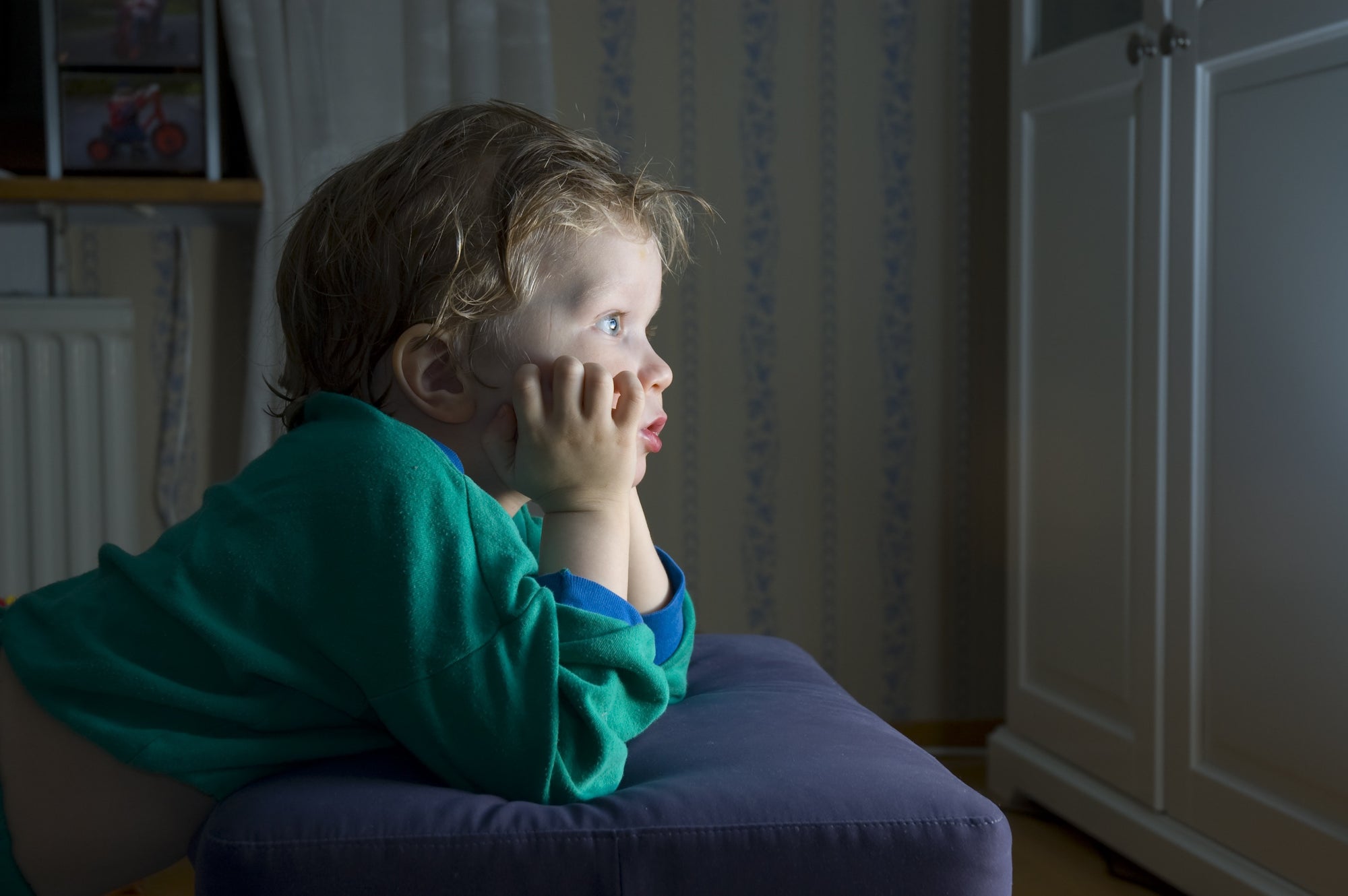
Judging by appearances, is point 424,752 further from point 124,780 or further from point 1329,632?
point 1329,632

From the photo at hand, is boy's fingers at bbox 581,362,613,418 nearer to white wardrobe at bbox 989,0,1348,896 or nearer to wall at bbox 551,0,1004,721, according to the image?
white wardrobe at bbox 989,0,1348,896

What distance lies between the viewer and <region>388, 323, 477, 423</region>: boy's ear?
2.63 ft

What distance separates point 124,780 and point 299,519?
0.66 feet

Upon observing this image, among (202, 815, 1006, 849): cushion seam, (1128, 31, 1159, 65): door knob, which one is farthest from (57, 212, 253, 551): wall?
(202, 815, 1006, 849): cushion seam

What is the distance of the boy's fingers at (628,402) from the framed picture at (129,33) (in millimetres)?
1343

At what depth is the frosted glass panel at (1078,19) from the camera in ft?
5.29

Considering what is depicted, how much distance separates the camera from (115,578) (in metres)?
0.76

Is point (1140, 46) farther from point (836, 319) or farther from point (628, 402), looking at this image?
point (628, 402)

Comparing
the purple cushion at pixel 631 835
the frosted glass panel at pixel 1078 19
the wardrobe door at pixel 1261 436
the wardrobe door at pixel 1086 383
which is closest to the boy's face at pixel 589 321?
the purple cushion at pixel 631 835

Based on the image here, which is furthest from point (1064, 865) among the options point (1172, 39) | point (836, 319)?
point (1172, 39)

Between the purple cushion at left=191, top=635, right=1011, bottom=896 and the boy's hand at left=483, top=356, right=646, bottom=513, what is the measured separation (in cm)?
18

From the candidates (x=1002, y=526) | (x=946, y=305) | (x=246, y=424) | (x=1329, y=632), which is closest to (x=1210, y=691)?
(x=1329, y=632)

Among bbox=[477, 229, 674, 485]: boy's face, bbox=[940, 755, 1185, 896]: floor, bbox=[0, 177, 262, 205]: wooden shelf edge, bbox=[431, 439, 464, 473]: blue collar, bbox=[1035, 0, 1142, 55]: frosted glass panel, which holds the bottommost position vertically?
bbox=[940, 755, 1185, 896]: floor

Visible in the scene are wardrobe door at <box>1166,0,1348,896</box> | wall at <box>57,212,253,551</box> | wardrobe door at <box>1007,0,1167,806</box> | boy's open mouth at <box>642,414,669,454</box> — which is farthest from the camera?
wall at <box>57,212,253,551</box>
